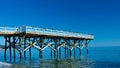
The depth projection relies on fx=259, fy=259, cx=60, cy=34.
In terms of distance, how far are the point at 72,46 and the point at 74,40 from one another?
3.52 ft

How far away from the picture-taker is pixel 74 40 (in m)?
43.8

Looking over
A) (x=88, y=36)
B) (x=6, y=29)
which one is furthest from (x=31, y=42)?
(x=88, y=36)

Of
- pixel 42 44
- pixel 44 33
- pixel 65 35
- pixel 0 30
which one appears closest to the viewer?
pixel 0 30

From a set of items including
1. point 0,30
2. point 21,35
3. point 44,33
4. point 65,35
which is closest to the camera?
point 0,30

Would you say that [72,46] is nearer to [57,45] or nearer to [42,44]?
[57,45]

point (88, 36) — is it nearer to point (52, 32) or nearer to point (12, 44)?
point (52, 32)

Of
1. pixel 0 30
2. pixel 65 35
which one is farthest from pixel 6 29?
pixel 65 35

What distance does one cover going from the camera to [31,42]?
107ft

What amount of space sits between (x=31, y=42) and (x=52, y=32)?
2.92 m

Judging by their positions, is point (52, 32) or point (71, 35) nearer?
point (52, 32)

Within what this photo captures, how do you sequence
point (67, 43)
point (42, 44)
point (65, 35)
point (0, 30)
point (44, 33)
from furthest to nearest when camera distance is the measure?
point (67, 43), point (65, 35), point (42, 44), point (44, 33), point (0, 30)

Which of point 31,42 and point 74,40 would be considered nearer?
point 31,42

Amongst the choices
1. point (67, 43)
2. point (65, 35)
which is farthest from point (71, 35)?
point (67, 43)

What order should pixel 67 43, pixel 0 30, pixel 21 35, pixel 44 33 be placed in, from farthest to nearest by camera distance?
pixel 67 43
pixel 44 33
pixel 21 35
pixel 0 30
